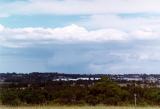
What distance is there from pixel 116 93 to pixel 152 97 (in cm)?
236

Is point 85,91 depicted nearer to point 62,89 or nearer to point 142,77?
point 62,89

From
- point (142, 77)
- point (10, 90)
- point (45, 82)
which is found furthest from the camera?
point (142, 77)

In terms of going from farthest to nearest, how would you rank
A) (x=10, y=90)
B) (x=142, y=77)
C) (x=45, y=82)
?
(x=142, y=77)
(x=45, y=82)
(x=10, y=90)

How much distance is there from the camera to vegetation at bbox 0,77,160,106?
1188 inches

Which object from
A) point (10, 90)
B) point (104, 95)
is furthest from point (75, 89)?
point (10, 90)

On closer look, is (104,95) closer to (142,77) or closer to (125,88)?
(125,88)

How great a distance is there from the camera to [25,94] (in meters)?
32.2

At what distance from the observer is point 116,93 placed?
108 feet

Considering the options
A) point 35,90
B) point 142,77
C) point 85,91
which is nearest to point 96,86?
point 85,91

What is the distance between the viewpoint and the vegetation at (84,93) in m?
30.2

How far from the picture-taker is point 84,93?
3300cm

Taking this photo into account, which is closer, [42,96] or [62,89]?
[42,96]

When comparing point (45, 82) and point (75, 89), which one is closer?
point (75, 89)

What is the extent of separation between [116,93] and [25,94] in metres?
5.67
